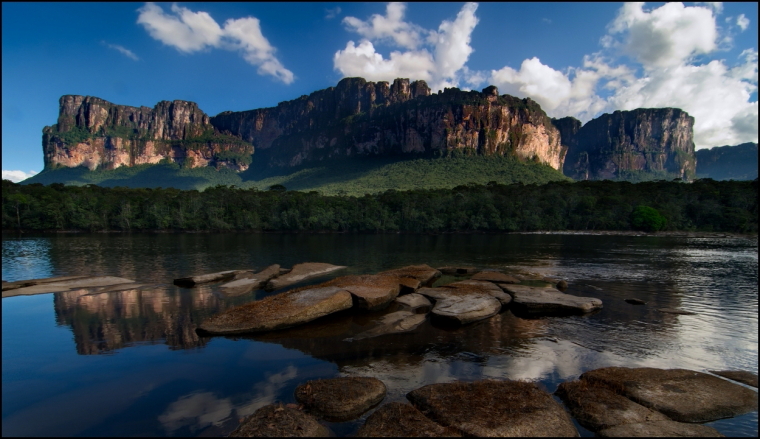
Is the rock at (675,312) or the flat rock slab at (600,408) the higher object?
the flat rock slab at (600,408)

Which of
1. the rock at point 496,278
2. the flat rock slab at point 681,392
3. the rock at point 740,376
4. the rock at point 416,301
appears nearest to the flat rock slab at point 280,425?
the flat rock slab at point 681,392

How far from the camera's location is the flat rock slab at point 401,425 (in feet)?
26.4

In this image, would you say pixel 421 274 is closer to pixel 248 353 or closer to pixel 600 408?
pixel 248 353

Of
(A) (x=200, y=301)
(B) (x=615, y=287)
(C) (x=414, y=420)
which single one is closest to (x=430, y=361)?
(C) (x=414, y=420)

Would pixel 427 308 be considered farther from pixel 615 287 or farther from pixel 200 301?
pixel 615 287

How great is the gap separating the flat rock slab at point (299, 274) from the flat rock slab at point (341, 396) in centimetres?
1626

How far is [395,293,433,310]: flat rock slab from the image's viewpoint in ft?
66.0

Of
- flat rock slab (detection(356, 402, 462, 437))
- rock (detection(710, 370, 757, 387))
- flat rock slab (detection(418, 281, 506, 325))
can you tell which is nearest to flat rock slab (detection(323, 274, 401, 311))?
flat rock slab (detection(418, 281, 506, 325))

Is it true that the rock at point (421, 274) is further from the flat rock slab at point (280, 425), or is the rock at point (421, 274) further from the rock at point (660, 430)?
the flat rock slab at point (280, 425)

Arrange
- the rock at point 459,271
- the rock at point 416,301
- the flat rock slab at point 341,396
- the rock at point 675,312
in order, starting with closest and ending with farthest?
the flat rock slab at point 341,396 → the rock at point 675,312 → the rock at point 416,301 → the rock at point 459,271

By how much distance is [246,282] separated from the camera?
26547 millimetres

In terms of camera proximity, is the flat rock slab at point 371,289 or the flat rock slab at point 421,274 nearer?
the flat rock slab at point 371,289

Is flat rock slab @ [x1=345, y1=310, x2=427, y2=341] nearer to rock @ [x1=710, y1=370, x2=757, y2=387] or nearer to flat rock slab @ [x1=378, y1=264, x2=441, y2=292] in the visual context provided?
flat rock slab @ [x1=378, y1=264, x2=441, y2=292]

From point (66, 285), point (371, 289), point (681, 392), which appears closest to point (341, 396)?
point (681, 392)
